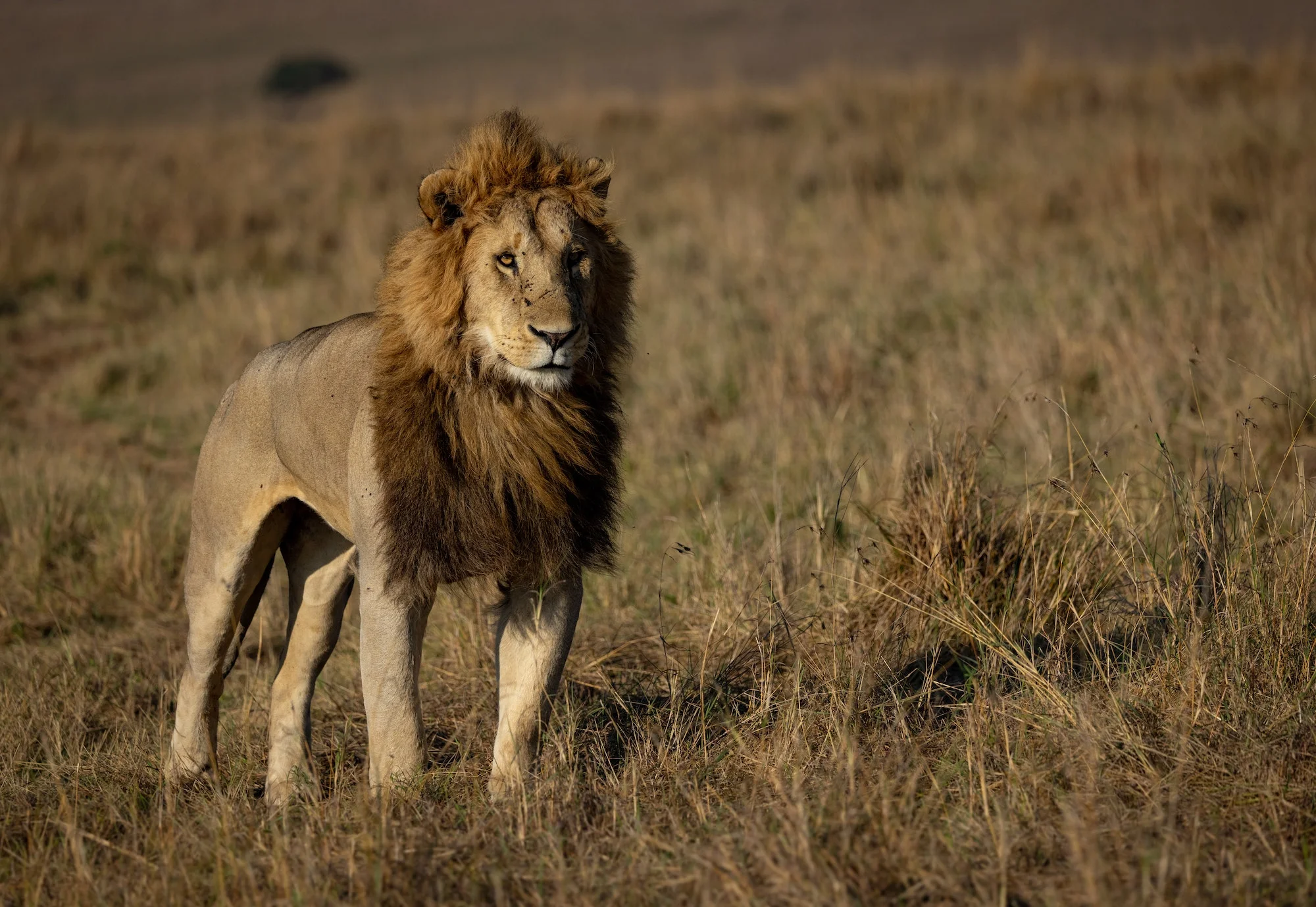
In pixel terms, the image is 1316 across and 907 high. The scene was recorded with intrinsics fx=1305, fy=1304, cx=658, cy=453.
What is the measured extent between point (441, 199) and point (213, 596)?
1.49m

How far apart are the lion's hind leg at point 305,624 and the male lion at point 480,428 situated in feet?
0.50

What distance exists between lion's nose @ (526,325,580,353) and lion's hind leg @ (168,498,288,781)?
1.20 meters

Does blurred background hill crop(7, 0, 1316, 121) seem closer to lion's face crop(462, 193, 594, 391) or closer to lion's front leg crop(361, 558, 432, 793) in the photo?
lion's face crop(462, 193, 594, 391)

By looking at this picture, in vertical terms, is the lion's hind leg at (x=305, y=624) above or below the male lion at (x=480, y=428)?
below

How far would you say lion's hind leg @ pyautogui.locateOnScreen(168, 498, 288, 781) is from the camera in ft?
13.1

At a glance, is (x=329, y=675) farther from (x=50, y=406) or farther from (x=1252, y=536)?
(x=50, y=406)

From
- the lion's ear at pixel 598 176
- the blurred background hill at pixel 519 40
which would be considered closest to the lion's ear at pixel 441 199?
the lion's ear at pixel 598 176

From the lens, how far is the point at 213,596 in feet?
13.3

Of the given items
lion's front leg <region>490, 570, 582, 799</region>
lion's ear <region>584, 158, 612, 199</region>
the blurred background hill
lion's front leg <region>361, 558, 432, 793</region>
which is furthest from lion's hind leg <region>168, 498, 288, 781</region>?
the blurred background hill

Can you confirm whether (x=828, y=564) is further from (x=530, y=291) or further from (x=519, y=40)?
(x=519, y=40)

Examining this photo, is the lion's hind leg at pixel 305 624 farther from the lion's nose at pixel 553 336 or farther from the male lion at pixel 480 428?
the lion's nose at pixel 553 336

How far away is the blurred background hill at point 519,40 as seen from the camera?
36.5m

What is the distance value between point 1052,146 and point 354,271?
6.46 m

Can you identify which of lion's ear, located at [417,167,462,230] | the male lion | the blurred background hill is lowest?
the male lion
